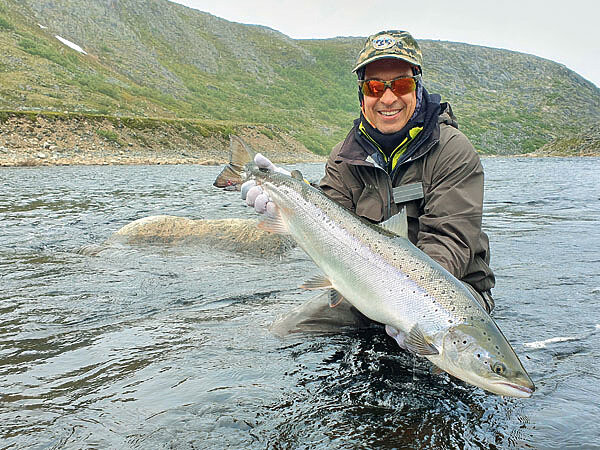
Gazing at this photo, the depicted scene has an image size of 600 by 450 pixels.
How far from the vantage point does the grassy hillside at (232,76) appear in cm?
6456

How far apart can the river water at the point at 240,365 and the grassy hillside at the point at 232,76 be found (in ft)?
150

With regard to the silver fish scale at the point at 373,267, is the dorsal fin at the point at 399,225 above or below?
Answer: above

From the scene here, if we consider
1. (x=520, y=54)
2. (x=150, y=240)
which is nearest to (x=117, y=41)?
(x=150, y=240)

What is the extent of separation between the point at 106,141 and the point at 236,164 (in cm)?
4236

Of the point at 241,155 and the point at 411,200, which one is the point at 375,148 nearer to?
the point at 411,200

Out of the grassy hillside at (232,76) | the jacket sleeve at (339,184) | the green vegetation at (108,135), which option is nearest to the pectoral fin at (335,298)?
the jacket sleeve at (339,184)

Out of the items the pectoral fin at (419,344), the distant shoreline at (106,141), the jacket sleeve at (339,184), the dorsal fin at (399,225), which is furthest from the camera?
the distant shoreline at (106,141)

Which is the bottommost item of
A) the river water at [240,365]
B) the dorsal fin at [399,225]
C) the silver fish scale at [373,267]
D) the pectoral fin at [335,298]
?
the river water at [240,365]

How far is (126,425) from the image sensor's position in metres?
3.22

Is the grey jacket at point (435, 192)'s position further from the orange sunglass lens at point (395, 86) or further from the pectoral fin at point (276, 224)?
the pectoral fin at point (276, 224)

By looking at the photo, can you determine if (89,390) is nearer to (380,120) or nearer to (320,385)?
(320,385)

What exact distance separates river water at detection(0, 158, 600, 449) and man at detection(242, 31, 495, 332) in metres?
0.98

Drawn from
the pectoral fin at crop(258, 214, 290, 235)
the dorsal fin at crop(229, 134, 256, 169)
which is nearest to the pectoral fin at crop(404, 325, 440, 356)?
the pectoral fin at crop(258, 214, 290, 235)

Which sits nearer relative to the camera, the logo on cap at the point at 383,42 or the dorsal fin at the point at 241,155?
the logo on cap at the point at 383,42
